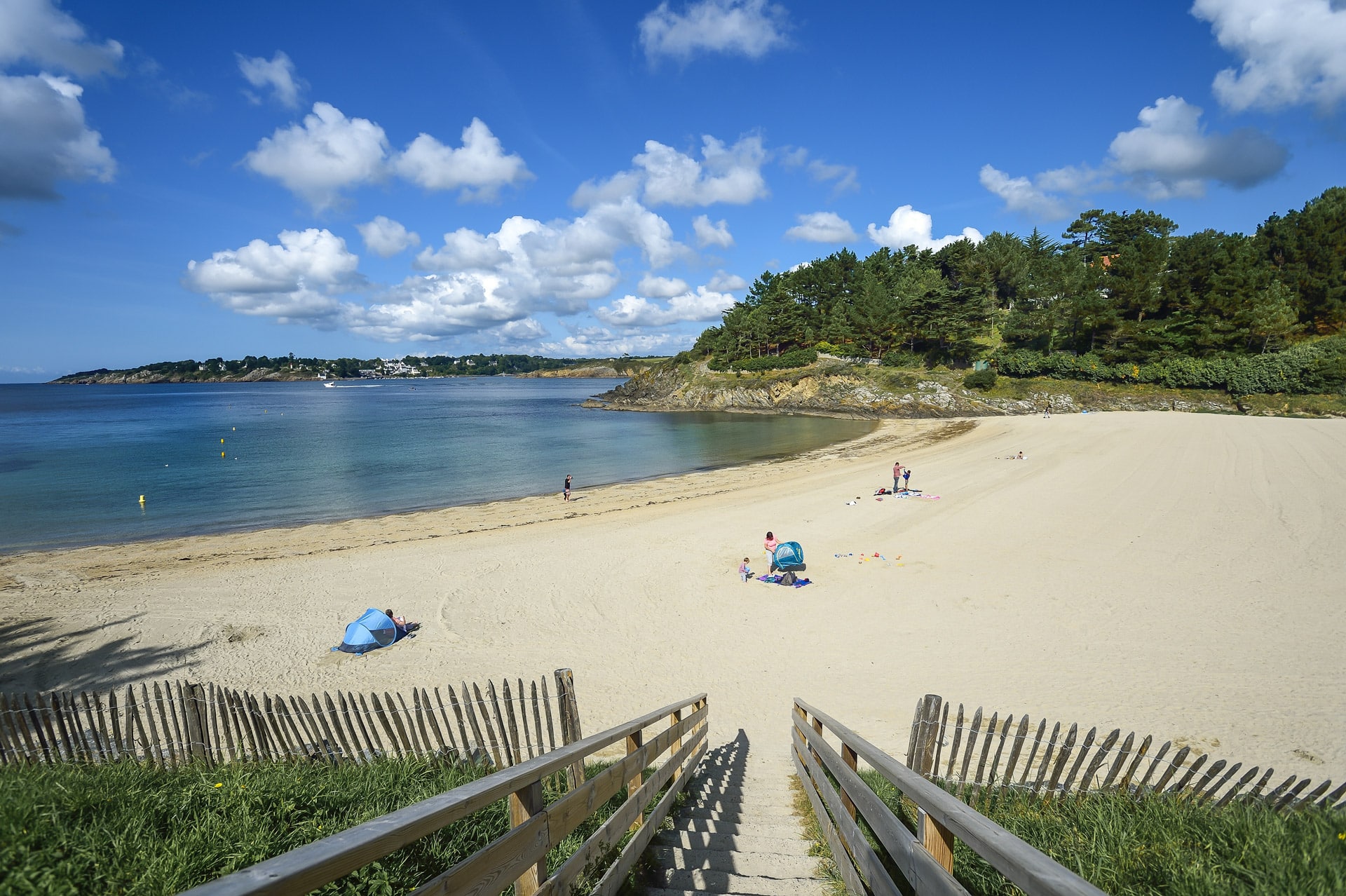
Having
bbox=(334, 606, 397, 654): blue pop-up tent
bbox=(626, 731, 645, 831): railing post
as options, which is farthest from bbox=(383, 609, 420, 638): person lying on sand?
bbox=(626, 731, 645, 831): railing post

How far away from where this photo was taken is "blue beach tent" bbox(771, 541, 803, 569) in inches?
636

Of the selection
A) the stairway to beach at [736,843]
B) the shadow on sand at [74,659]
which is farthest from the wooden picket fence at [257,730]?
the shadow on sand at [74,659]

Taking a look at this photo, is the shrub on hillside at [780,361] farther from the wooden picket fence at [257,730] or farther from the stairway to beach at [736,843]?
the wooden picket fence at [257,730]

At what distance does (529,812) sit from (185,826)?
2038 millimetres

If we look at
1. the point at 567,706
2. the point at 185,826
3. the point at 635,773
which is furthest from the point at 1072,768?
the point at 185,826

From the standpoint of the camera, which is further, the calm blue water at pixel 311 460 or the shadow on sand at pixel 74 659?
the calm blue water at pixel 311 460

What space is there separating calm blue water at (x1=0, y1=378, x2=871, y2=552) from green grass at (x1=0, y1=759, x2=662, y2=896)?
2640 cm

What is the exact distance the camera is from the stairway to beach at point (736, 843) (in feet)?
13.9

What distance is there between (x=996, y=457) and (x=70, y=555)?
43.4 metres

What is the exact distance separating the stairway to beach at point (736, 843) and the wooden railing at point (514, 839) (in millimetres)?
383

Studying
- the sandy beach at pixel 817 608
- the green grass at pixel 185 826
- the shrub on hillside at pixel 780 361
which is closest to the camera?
the green grass at pixel 185 826

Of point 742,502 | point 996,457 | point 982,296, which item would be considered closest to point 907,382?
point 982,296

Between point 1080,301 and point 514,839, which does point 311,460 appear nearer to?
point 514,839

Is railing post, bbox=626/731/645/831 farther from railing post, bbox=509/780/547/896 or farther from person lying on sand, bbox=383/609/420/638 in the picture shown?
person lying on sand, bbox=383/609/420/638
